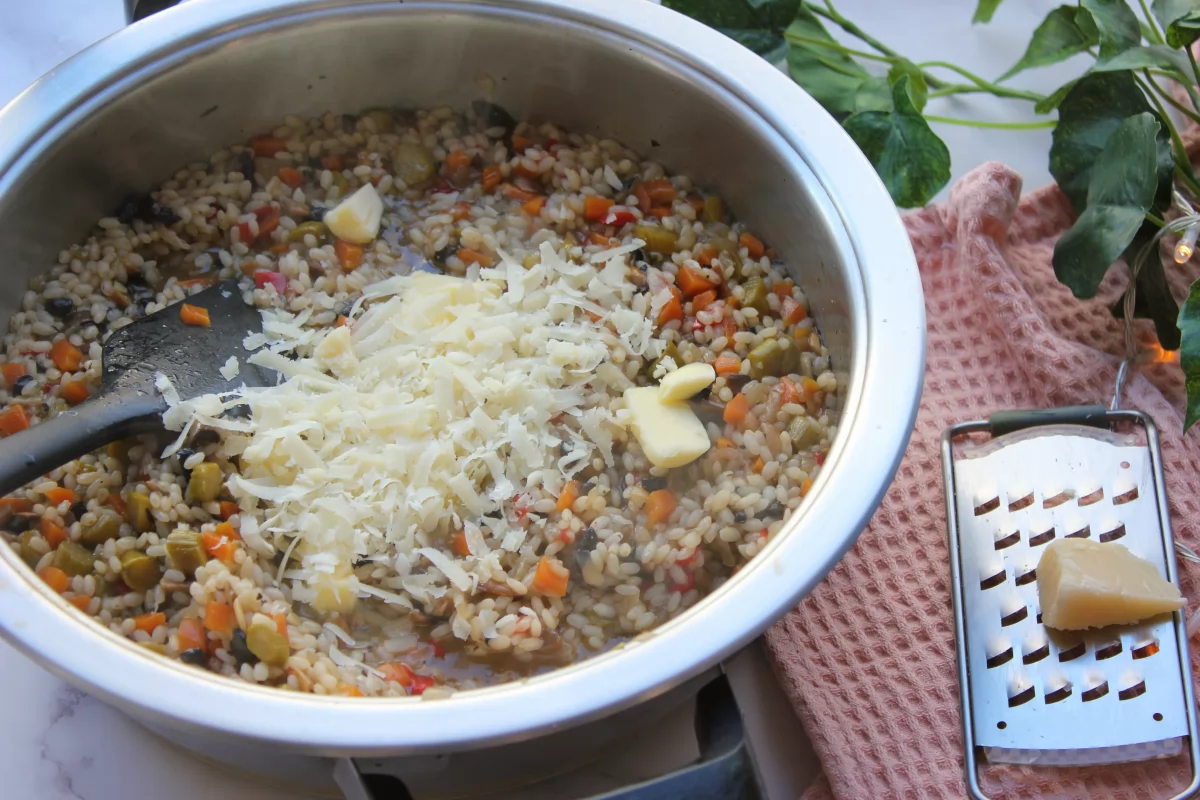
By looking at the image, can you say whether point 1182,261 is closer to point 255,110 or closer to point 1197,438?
point 1197,438

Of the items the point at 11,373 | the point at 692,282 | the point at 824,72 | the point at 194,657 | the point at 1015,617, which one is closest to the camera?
the point at 194,657

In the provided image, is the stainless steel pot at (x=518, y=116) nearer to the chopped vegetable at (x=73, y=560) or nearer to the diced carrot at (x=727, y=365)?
the diced carrot at (x=727, y=365)

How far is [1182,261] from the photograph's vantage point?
1517 millimetres

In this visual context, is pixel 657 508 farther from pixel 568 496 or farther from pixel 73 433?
pixel 73 433

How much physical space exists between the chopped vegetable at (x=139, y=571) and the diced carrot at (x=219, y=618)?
0.38 feet

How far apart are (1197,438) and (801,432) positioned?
0.60 m

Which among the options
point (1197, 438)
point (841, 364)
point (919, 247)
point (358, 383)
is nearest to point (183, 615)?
point (358, 383)

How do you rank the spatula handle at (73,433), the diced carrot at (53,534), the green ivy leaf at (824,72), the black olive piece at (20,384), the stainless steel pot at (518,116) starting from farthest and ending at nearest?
the green ivy leaf at (824,72), the black olive piece at (20,384), the diced carrot at (53,534), the spatula handle at (73,433), the stainless steel pot at (518,116)

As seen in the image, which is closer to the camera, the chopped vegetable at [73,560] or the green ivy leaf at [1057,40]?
the chopped vegetable at [73,560]

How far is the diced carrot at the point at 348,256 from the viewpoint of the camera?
153 centimetres

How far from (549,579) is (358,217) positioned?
64cm

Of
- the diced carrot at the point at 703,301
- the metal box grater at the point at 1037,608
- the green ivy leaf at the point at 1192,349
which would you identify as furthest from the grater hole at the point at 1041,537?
the diced carrot at the point at 703,301

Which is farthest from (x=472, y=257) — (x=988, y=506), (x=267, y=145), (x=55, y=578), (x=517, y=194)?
(x=988, y=506)

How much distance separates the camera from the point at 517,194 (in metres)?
1.60
